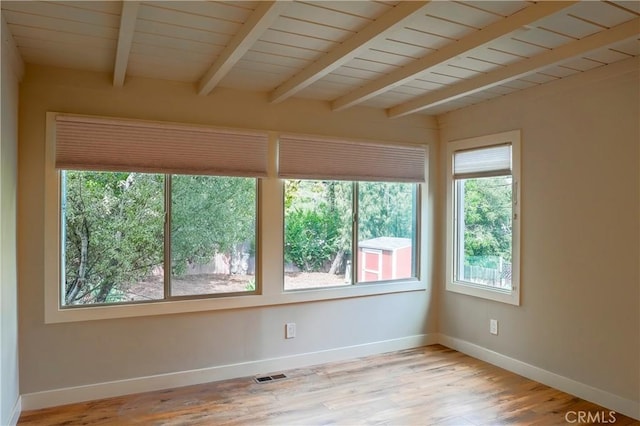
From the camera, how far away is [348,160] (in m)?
3.95

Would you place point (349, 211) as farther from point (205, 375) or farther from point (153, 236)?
point (205, 375)

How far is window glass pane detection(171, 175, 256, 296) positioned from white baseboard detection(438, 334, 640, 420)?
2.11m

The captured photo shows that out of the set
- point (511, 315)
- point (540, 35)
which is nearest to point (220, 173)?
point (540, 35)

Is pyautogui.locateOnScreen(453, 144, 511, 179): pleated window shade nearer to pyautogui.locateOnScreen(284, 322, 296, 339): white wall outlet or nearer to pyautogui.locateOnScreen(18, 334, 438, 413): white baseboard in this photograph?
pyautogui.locateOnScreen(18, 334, 438, 413): white baseboard

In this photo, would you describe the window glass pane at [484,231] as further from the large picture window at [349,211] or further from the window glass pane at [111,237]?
the window glass pane at [111,237]

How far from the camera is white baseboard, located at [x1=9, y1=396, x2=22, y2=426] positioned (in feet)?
8.60

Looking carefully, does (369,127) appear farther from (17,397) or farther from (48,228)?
(17,397)

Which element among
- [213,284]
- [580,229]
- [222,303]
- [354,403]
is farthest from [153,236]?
[580,229]

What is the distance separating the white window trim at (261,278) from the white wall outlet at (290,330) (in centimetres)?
20

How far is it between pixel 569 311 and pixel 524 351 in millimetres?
561

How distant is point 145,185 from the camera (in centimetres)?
328

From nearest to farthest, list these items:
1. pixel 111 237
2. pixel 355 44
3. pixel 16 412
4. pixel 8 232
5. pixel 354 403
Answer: pixel 355 44
pixel 8 232
pixel 16 412
pixel 354 403
pixel 111 237

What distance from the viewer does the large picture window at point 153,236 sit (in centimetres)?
311

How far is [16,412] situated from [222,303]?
1.46 m
